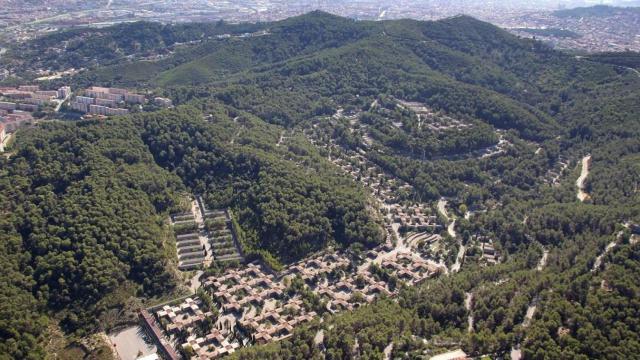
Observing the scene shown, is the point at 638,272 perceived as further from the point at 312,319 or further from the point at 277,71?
the point at 277,71

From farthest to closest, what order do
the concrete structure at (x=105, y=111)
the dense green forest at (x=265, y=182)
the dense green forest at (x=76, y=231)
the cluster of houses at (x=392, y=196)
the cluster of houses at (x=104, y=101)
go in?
the cluster of houses at (x=104, y=101)
the concrete structure at (x=105, y=111)
the cluster of houses at (x=392, y=196)
the dense green forest at (x=265, y=182)
the dense green forest at (x=76, y=231)

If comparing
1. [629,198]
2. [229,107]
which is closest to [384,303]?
[629,198]

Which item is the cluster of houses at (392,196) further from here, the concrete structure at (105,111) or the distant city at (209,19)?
the distant city at (209,19)

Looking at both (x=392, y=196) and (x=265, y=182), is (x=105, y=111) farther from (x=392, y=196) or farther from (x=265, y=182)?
(x=392, y=196)

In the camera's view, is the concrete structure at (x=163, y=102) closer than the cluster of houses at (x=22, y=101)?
No

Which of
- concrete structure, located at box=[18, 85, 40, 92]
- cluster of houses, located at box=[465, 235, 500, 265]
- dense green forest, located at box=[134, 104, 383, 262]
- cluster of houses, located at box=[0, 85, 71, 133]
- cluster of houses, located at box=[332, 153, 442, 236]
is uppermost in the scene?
concrete structure, located at box=[18, 85, 40, 92]

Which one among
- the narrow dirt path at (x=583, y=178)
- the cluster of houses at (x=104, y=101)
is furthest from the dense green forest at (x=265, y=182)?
the narrow dirt path at (x=583, y=178)

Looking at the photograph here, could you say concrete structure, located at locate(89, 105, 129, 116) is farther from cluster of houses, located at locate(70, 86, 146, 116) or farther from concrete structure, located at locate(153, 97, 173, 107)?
concrete structure, located at locate(153, 97, 173, 107)

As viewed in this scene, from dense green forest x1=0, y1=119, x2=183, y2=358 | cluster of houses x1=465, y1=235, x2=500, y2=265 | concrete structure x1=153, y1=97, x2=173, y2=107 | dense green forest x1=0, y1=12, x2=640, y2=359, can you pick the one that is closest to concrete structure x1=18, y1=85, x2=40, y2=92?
dense green forest x1=0, y1=12, x2=640, y2=359

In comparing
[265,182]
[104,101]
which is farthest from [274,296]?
[104,101]
